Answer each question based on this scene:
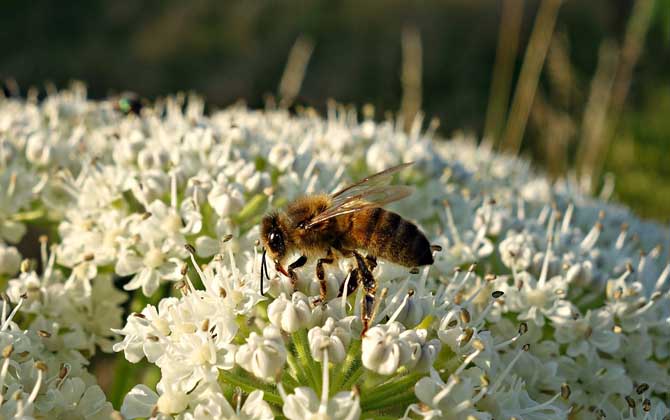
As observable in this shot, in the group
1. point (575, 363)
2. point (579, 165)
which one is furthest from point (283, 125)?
point (579, 165)

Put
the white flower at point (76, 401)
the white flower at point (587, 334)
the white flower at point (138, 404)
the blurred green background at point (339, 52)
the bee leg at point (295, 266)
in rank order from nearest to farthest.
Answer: the white flower at point (138, 404) → the white flower at point (76, 401) → the bee leg at point (295, 266) → the white flower at point (587, 334) → the blurred green background at point (339, 52)

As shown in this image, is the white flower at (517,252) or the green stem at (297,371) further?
the white flower at (517,252)

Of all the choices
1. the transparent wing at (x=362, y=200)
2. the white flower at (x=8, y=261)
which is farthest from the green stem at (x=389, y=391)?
the white flower at (x=8, y=261)

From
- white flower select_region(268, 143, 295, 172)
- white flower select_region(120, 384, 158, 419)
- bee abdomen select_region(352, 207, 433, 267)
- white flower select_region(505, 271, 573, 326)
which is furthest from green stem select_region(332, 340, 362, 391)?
white flower select_region(268, 143, 295, 172)

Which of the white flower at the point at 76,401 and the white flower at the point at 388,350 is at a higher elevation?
the white flower at the point at 388,350

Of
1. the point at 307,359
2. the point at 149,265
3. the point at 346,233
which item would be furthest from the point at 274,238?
the point at 149,265

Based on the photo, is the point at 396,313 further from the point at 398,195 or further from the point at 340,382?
the point at 398,195

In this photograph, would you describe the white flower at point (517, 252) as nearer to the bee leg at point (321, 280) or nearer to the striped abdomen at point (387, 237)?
the striped abdomen at point (387, 237)

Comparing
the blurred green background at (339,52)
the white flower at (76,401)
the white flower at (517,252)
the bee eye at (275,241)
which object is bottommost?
the blurred green background at (339,52)
